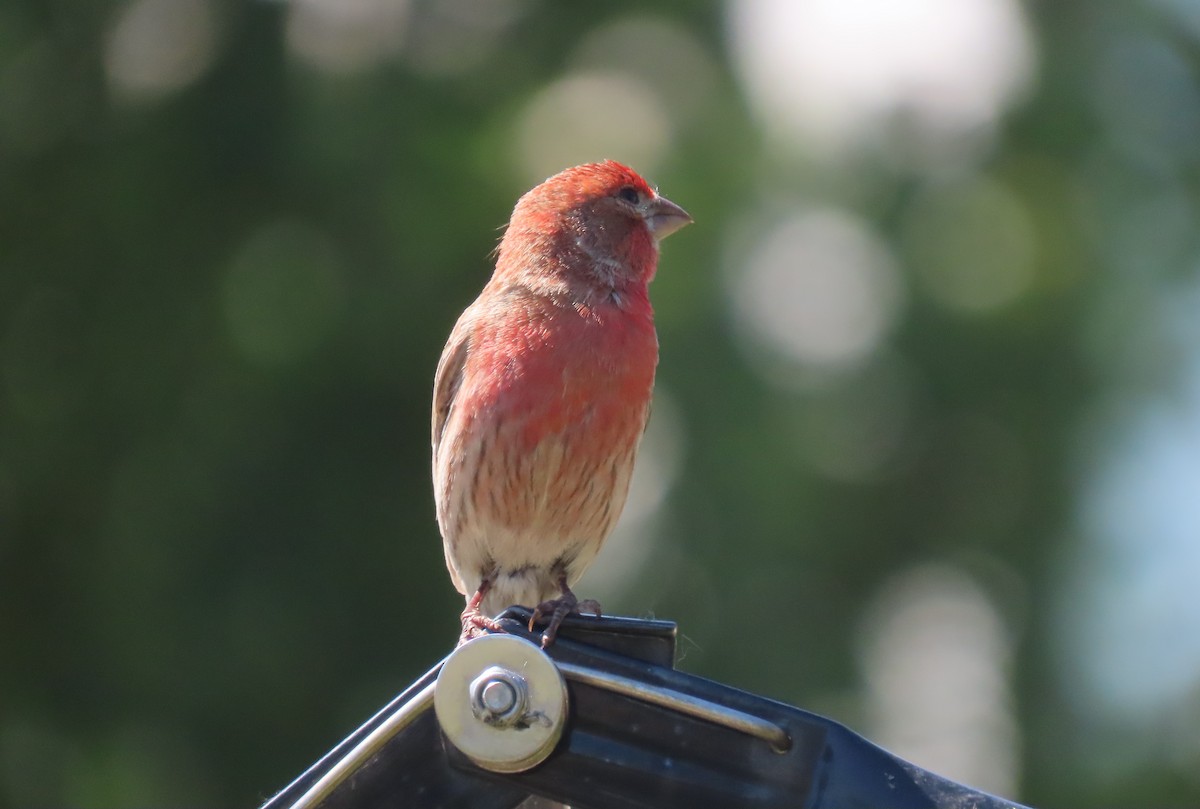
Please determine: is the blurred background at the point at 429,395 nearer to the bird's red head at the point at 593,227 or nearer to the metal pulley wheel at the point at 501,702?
the bird's red head at the point at 593,227

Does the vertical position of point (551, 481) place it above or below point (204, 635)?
above

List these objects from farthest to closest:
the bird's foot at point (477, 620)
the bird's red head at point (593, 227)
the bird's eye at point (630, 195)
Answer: the bird's eye at point (630, 195) < the bird's red head at point (593, 227) < the bird's foot at point (477, 620)

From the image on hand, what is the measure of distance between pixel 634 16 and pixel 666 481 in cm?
292

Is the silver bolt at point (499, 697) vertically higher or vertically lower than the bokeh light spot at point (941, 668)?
higher

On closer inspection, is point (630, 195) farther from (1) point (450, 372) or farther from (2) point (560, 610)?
(2) point (560, 610)

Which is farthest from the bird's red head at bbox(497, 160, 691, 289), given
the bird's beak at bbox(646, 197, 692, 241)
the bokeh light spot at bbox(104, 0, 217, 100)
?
the bokeh light spot at bbox(104, 0, 217, 100)

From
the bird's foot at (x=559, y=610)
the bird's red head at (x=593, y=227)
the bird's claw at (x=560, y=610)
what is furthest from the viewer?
the bird's red head at (x=593, y=227)

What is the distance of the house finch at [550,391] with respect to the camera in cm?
488

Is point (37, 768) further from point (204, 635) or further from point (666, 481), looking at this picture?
point (666, 481)

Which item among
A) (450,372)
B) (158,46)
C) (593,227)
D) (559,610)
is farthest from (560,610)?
(158,46)

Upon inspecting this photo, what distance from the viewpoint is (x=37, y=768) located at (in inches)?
290

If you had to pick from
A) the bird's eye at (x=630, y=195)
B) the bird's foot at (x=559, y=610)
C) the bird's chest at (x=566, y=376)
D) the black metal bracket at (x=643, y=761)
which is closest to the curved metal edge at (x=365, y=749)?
the black metal bracket at (x=643, y=761)

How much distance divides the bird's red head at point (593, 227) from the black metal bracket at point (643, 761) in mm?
2785

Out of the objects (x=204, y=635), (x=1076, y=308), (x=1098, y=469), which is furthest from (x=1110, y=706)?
(x=204, y=635)
